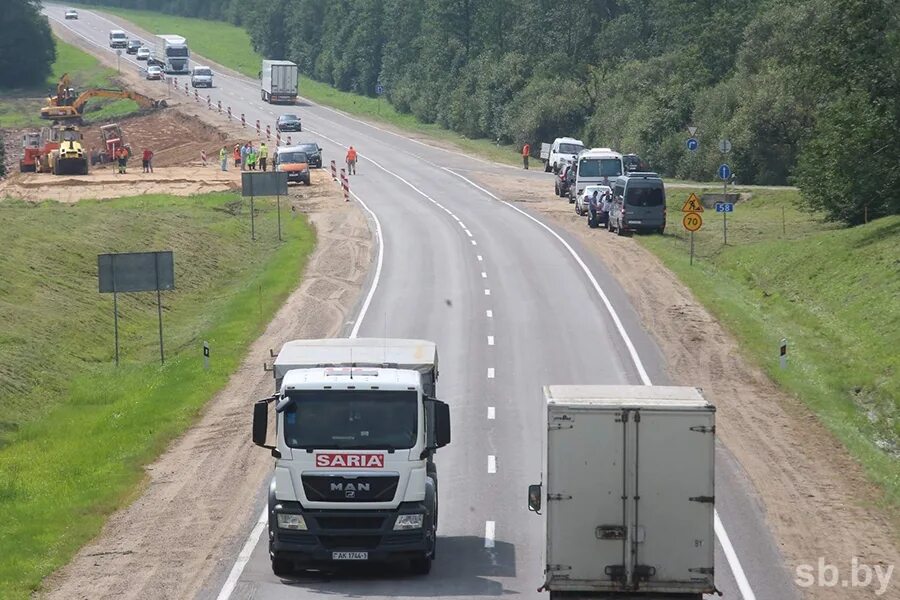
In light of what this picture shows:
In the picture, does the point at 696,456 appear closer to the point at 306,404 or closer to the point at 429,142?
the point at 306,404

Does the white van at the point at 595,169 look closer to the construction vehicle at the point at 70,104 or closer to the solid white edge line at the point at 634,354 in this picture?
the solid white edge line at the point at 634,354

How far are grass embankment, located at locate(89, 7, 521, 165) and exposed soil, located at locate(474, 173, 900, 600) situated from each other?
46661 mm

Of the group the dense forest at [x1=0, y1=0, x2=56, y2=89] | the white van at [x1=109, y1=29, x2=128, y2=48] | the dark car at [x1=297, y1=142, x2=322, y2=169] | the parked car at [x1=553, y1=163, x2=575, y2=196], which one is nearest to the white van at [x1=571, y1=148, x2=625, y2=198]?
the parked car at [x1=553, y1=163, x2=575, y2=196]

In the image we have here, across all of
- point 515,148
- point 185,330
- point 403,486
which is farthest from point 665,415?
point 515,148

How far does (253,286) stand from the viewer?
156 ft

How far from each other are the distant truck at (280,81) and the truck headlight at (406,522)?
99264 millimetres

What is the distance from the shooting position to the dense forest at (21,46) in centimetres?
13512

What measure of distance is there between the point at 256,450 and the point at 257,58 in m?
132

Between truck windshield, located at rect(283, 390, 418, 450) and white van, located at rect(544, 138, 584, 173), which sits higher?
Answer: white van, located at rect(544, 138, 584, 173)

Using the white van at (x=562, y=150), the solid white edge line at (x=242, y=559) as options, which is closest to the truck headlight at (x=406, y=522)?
the solid white edge line at (x=242, y=559)

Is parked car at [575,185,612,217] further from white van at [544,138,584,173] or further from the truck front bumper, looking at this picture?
the truck front bumper

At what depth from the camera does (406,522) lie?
18.3 m

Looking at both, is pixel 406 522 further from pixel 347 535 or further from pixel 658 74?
pixel 658 74

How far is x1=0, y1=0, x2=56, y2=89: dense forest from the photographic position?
135125 mm
